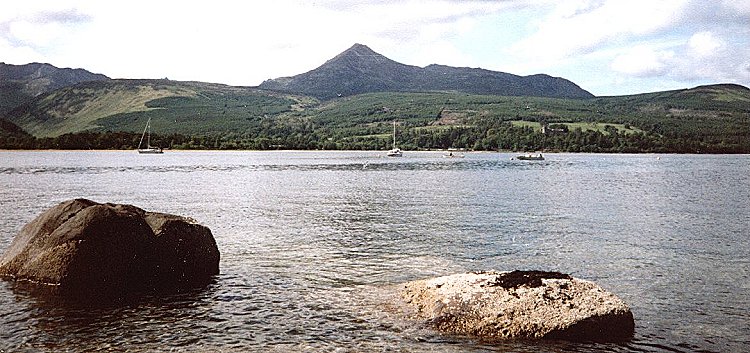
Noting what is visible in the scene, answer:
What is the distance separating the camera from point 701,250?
105 ft

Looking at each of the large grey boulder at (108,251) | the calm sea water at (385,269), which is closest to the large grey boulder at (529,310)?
the calm sea water at (385,269)

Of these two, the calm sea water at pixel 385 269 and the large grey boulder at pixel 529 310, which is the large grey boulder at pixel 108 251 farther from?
the large grey boulder at pixel 529 310

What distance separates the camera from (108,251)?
22062 millimetres

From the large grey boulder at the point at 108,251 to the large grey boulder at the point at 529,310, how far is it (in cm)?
1006

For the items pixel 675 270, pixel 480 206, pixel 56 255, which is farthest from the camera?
pixel 480 206

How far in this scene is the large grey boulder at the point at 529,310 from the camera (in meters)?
16.8

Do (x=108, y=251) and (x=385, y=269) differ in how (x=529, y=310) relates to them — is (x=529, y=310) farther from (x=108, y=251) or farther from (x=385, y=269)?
(x=108, y=251)

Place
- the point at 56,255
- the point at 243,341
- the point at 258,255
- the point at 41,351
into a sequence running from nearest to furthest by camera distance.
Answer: the point at 41,351, the point at 243,341, the point at 56,255, the point at 258,255

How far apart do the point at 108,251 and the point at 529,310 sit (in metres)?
14.9

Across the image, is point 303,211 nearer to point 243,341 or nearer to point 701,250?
point 701,250

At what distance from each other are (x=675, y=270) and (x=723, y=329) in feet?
29.4

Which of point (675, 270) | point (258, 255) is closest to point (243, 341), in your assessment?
point (258, 255)

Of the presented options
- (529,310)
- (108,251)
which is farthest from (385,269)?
(108,251)

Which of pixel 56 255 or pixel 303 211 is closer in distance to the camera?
pixel 56 255
